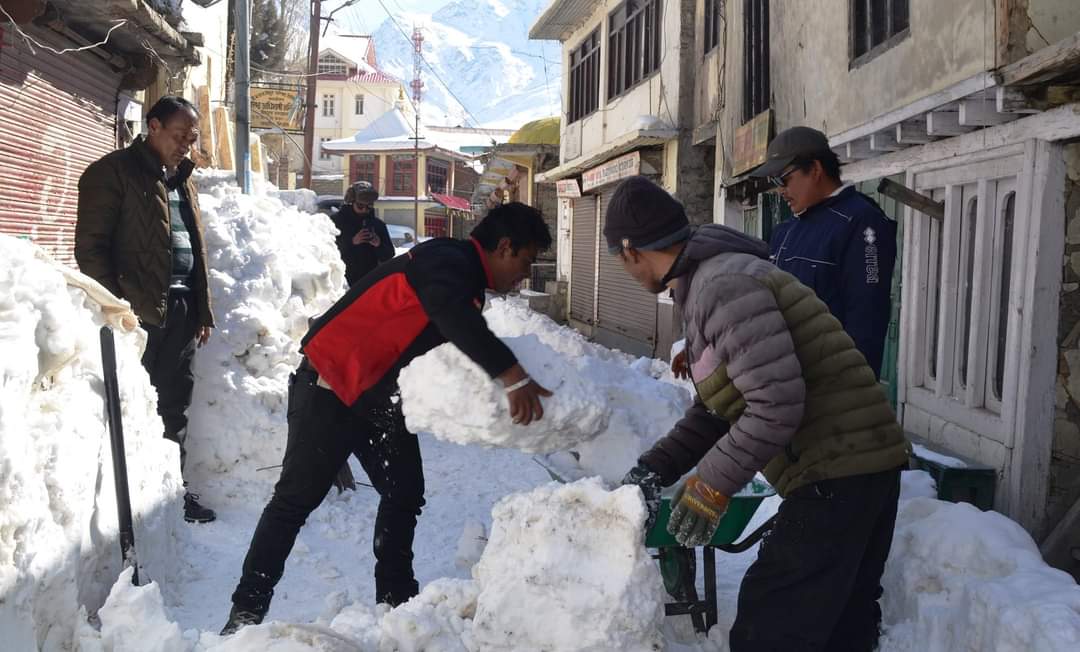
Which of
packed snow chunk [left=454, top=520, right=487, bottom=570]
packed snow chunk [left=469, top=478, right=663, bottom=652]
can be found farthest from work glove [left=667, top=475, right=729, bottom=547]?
packed snow chunk [left=454, top=520, right=487, bottom=570]

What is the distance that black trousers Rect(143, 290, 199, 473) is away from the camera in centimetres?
504

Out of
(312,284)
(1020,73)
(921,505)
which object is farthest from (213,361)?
(1020,73)

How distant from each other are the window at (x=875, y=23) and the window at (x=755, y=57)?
2630 mm

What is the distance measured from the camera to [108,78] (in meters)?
9.44

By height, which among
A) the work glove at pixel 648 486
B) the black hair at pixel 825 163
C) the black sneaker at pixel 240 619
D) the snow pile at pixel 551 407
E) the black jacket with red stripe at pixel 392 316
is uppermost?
the black hair at pixel 825 163

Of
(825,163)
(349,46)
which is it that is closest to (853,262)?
(825,163)

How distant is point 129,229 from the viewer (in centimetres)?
478

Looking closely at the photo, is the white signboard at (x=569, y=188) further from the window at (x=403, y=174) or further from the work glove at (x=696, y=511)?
the window at (x=403, y=174)

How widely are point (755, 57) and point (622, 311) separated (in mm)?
6614

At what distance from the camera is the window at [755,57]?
10430 millimetres

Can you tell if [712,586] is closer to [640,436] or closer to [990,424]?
[640,436]

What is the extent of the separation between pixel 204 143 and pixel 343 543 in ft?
32.3

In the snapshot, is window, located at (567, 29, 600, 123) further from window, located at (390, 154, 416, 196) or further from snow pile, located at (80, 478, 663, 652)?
window, located at (390, 154, 416, 196)

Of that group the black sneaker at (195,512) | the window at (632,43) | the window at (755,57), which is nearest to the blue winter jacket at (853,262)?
the black sneaker at (195,512)
